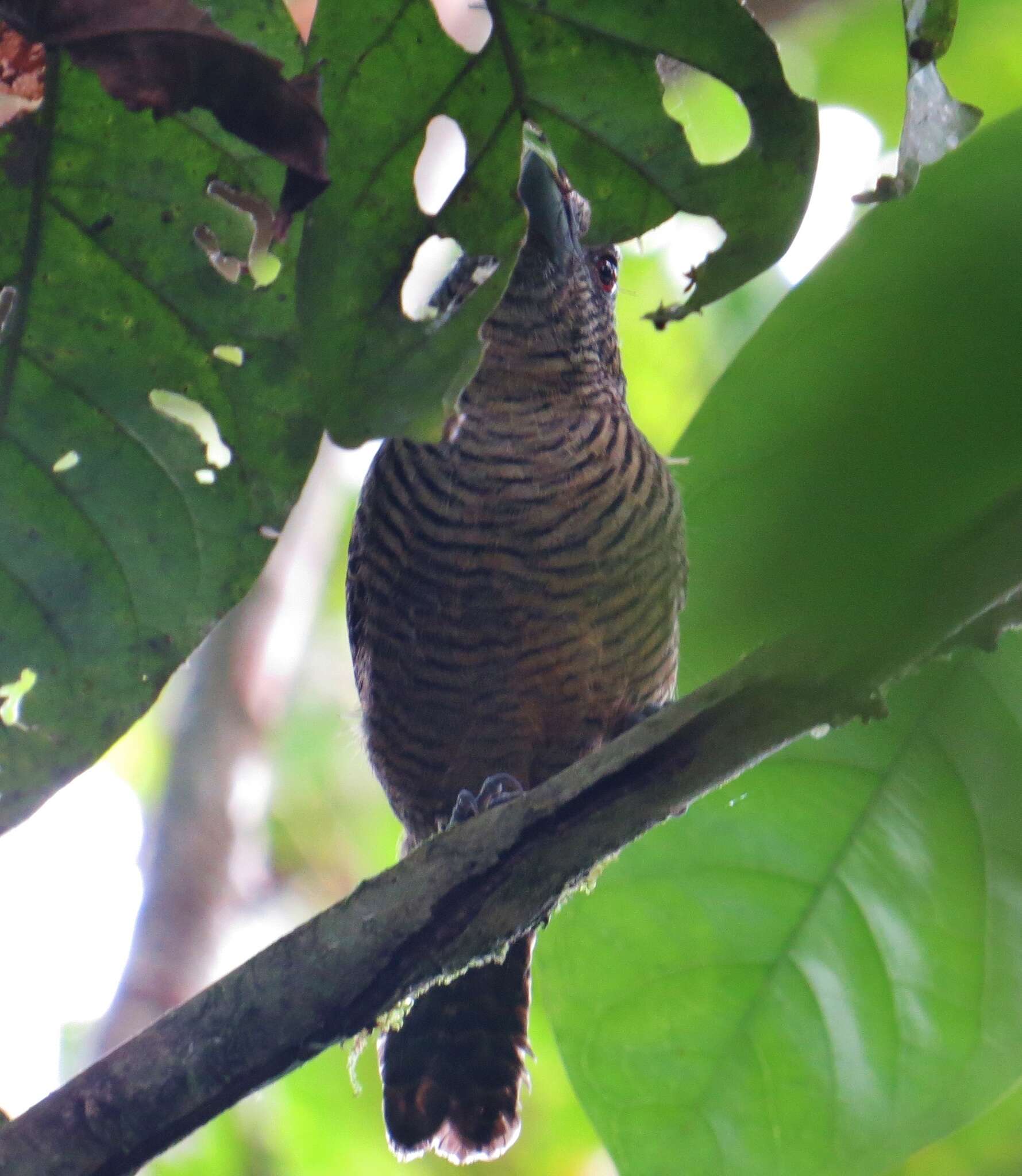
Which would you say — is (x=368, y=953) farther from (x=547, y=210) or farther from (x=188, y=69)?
(x=547, y=210)

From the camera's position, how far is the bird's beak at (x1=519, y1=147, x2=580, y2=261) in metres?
2.50

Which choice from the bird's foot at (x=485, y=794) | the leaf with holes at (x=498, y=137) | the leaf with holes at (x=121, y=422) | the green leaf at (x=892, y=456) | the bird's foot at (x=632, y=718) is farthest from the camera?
the bird's foot at (x=632, y=718)

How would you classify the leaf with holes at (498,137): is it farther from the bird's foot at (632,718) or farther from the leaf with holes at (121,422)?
the bird's foot at (632,718)

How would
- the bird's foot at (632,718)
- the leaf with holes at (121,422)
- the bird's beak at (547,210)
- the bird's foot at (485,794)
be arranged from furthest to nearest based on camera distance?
the bird's foot at (632,718)
the bird's beak at (547,210)
the bird's foot at (485,794)
the leaf with holes at (121,422)

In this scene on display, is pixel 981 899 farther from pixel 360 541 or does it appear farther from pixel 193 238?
pixel 360 541

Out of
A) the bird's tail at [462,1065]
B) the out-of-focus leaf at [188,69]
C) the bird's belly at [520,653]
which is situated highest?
the bird's belly at [520,653]

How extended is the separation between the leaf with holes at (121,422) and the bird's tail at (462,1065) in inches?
55.6

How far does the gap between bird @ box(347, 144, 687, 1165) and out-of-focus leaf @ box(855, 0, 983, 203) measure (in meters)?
1.23

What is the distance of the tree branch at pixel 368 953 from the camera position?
1.29 metres

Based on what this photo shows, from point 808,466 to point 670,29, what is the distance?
3.39 ft

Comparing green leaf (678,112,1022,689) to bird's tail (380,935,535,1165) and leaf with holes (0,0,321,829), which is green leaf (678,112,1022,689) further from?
bird's tail (380,935,535,1165)

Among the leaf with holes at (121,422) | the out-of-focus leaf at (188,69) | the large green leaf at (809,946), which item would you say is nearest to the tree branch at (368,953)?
the large green leaf at (809,946)

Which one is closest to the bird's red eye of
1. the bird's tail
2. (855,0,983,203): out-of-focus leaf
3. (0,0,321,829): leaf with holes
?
the bird's tail

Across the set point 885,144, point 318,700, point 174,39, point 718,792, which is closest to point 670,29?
point 174,39
